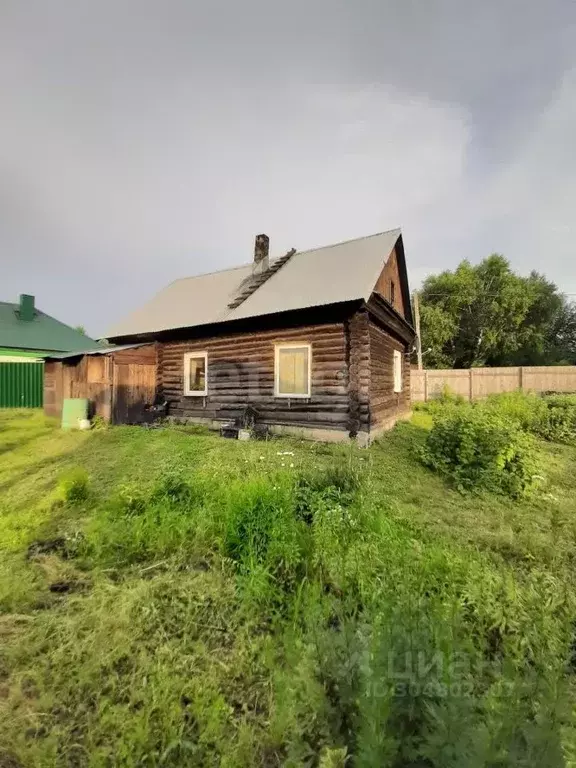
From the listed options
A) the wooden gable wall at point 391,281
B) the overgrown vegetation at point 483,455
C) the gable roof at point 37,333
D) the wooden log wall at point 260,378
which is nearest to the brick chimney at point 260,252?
the wooden log wall at point 260,378

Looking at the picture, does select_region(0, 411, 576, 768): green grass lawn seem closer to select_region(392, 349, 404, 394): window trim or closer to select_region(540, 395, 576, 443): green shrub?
select_region(540, 395, 576, 443): green shrub

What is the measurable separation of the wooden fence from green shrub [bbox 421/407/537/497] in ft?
43.3

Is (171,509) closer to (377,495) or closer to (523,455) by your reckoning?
(377,495)

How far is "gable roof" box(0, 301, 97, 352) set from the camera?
66.8 feet

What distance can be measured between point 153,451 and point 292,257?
28.3 ft

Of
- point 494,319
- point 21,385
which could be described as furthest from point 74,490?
point 494,319

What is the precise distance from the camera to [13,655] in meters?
2.68

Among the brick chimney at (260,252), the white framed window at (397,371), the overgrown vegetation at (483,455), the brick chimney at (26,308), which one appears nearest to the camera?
the overgrown vegetation at (483,455)

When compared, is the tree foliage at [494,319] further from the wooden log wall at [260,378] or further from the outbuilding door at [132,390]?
the outbuilding door at [132,390]

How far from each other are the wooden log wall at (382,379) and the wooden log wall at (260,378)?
1045 millimetres

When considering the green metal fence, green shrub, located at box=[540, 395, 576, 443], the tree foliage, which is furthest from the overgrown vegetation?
the tree foliage

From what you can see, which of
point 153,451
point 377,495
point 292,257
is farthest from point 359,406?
point 292,257

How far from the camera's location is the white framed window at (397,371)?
13.6m

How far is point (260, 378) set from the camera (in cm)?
1080
